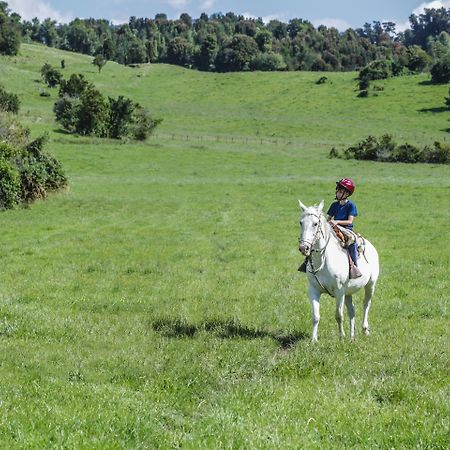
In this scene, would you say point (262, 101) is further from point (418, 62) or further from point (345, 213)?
point (345, 213)

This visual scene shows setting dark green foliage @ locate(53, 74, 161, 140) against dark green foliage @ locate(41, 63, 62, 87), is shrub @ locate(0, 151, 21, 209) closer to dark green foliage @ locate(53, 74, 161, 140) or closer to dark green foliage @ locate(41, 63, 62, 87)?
dark green foliage @ locate(53, 74, 161, 140)

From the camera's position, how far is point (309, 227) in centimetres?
1184

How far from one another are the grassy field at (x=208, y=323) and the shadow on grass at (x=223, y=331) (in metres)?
0.08

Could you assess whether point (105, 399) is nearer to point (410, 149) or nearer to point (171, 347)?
point (171, 347)

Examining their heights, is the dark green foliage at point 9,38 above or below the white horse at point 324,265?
above

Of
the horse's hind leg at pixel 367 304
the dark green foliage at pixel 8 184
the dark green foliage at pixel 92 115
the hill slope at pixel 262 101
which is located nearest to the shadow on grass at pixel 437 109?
the hill slope at pixel 262 101

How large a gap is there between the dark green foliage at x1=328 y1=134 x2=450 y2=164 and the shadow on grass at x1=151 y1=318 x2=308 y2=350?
6023 centimetres

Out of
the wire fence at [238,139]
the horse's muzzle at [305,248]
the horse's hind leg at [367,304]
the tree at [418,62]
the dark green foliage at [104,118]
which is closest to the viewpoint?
the horse's muzzle at [305,248]

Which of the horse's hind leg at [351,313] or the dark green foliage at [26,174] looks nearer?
the horse's hind leg at [351,313]

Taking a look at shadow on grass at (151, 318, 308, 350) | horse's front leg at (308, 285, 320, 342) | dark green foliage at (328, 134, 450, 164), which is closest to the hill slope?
dark green foliage at (328, 134, 450, 164)

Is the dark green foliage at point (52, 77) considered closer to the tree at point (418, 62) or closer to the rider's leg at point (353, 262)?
the tree at point (418, 62)

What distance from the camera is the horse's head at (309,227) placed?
1160 centimetres

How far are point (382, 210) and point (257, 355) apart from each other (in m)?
28.8

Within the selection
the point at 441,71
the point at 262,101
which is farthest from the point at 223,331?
the point at 441,71
